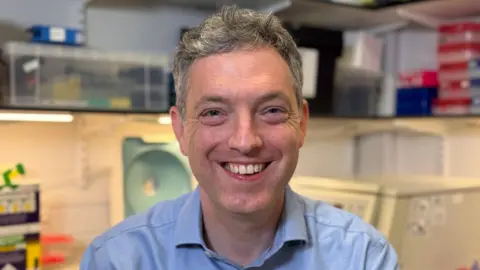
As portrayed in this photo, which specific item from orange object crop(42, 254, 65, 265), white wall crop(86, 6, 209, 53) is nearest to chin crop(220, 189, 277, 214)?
orange object crop(42, 254, 65, 265)

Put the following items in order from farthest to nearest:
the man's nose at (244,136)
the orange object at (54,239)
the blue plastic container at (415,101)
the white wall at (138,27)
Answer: the blue plastic container at (415,101) → the white wall at (138,27) → the orange object at (54,239) → the man's nose at (244,136)

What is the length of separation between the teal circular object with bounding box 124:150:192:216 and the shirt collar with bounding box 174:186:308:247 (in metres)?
0.69

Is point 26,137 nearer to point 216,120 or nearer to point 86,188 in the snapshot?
point 86,188

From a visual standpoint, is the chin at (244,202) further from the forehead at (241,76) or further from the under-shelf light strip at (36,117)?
the under-shelf light strip at (36,117)

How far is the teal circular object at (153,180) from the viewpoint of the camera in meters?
1.80

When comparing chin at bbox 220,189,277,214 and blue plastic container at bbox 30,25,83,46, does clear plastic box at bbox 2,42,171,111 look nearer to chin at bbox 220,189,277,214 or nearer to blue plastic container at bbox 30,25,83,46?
Answer: blue plastic container at bbox 30,25,83,46

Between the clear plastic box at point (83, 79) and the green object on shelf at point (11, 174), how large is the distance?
0.65 feet

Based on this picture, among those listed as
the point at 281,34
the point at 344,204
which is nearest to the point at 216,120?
the point at 281,34

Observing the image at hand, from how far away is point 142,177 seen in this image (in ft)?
5.99

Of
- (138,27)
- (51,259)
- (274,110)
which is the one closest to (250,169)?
(274,110)

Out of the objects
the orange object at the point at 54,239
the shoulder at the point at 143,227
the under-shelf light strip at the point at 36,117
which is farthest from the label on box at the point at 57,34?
the shoulder at the point at 143,227

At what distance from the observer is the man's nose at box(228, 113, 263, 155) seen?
3.13 feet

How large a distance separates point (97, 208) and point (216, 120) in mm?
1027

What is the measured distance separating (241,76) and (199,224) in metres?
0.32
